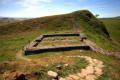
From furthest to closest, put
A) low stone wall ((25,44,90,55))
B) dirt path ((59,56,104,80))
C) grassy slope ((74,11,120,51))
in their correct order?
grassy slope ((74,11,120,51)), low stone wall ((25,44,90,55)), dirt path ((59,56,104,80))

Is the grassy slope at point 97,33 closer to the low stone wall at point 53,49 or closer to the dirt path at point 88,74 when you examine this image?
the low stone wall at point 53,49

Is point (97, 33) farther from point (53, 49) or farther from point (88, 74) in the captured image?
point (88, 74)

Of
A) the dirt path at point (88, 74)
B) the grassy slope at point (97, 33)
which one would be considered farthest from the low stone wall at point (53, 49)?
the dirt path at point (88, 74)

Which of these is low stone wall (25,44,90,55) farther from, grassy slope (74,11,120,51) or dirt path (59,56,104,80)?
dirt path (59,56,104,80)

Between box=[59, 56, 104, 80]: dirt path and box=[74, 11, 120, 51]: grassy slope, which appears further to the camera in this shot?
box=[74, 11, 120, 51]: grassy slope

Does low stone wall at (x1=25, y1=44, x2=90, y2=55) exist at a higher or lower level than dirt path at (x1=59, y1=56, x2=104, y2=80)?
higher

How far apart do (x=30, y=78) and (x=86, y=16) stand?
131ft

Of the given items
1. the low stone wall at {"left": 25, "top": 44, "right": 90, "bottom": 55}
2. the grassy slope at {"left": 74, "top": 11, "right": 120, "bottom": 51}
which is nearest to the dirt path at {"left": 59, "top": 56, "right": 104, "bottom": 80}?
the low stone wall at {"left": 25, "top": 44, "right": 90, "bottom": 55}

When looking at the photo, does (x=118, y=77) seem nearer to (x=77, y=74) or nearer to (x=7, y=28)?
(x=77, y=74)

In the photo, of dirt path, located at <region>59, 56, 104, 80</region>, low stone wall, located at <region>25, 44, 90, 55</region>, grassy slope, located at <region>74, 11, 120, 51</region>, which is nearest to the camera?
dirt path, located at <region>59, 56, 104, 80</region>

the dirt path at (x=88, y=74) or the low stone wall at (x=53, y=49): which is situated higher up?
the low stone wall at (x=53, y=49)

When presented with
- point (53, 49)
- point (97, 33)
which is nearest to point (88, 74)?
point (53, 49)

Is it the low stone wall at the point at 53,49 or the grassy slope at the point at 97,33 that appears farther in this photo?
the grassy slope at the point at 97,33

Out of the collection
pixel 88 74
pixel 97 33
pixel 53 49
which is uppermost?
pixel 97 33
